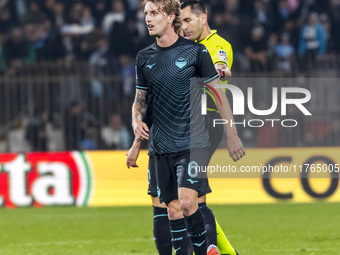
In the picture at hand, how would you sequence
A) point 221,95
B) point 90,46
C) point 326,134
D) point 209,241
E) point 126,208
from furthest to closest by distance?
point 90,46, point 326,134, point 126,208, point 209,241, point 221,95

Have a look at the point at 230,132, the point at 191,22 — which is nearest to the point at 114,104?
the point at 191,22

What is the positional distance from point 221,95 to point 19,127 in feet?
28.2

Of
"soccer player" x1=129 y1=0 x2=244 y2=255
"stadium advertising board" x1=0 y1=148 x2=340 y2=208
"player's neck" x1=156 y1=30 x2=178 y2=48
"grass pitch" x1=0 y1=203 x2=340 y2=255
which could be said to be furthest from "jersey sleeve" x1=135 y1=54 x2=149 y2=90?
"stadium advertising board" x1=0 y1=148 x2=340 y2=208

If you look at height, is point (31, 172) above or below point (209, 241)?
below

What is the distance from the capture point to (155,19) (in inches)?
231

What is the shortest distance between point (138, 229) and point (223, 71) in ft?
12.9

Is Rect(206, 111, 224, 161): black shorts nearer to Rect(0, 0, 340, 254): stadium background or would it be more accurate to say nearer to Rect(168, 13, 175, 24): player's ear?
Rect(168, 13, 175, 24): player's ear

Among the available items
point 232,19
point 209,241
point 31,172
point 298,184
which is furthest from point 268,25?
point 209,241

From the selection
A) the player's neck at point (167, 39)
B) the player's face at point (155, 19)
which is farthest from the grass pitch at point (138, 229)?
the player's face at point (155, 19)

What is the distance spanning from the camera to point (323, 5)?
642 inches

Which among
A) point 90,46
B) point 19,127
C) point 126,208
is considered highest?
point 90,46

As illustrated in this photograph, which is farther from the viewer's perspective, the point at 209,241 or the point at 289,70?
the point at 289,70

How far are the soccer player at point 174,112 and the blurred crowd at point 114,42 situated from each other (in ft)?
25.4

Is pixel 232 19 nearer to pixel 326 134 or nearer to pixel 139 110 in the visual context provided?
pixel 326 134
